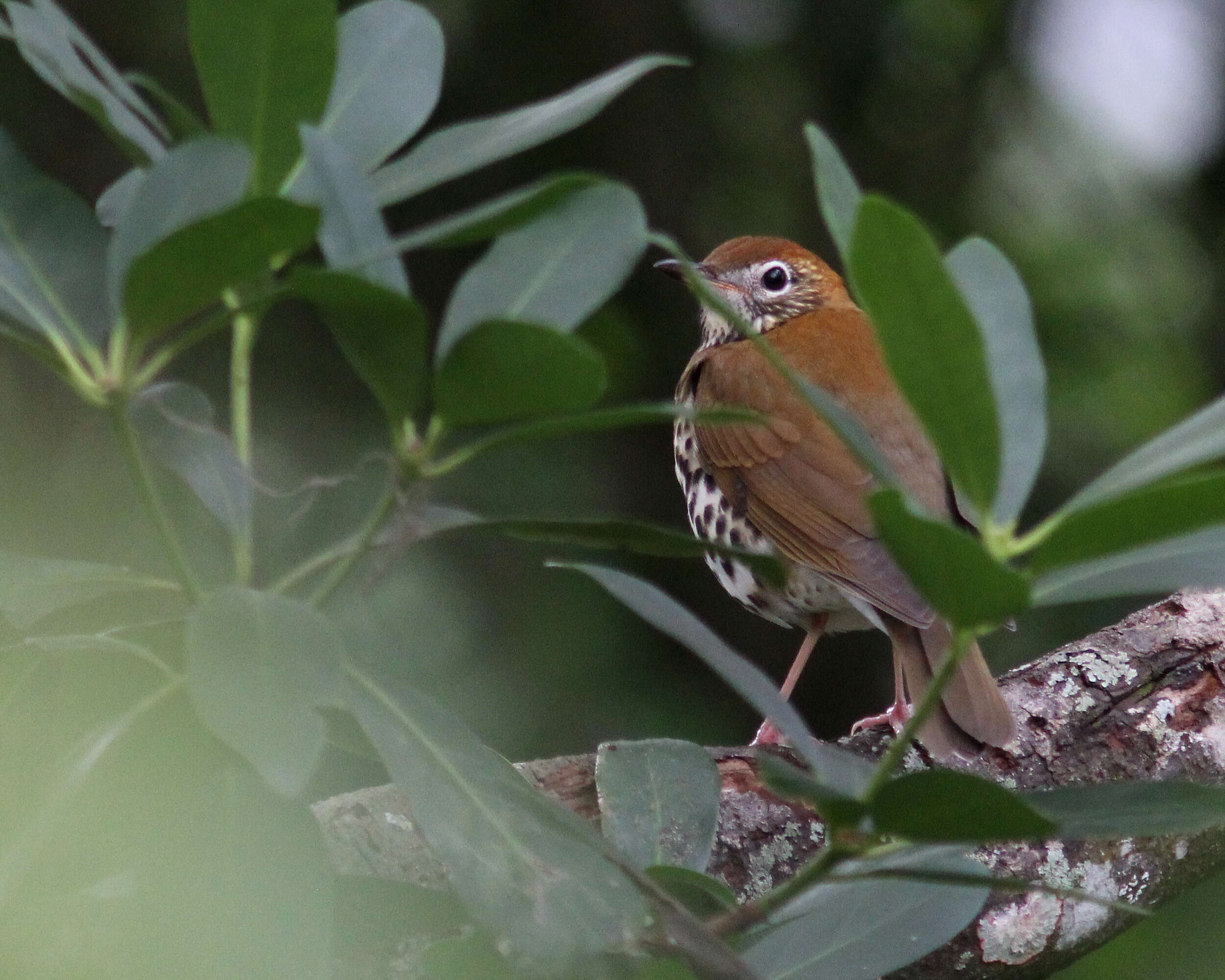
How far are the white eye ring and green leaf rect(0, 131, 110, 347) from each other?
3.04 m

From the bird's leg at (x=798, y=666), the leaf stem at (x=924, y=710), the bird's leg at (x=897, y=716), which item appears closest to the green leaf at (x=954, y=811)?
the leaf stem at (x=924, y=710)

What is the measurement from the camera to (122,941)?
0.80 meters

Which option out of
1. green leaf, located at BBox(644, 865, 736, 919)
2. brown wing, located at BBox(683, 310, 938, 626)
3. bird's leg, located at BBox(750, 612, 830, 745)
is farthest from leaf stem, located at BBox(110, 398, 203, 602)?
bird's leg, located at BBox(750, 612, 830, 745)

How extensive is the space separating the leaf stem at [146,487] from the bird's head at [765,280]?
305 centimetres

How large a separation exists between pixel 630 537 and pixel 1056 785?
1603 millimetres

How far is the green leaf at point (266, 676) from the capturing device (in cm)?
72

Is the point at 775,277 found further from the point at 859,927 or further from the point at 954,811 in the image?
the point at 954,811

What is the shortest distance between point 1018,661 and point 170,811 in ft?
12.8

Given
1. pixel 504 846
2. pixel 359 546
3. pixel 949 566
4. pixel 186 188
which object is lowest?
pixel 504 846

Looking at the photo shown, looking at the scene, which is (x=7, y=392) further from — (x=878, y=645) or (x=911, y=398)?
(x=878, y=645)

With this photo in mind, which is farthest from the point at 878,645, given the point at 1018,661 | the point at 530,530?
the point at 530,530

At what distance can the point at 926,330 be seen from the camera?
29.8 inches

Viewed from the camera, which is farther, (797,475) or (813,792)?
(797,475)

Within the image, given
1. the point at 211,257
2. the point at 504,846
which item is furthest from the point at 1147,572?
the point at 211,257
